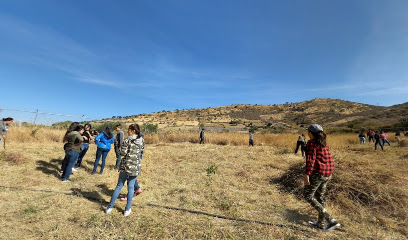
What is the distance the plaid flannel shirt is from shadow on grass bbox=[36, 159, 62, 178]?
7193 mm

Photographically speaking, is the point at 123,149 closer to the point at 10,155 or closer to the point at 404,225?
the point at 404,225

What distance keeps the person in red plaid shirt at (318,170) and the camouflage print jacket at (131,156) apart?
10.4 feet

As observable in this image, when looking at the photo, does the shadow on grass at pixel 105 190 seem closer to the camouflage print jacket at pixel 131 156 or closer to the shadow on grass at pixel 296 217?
the camouflage print jacket at pixel 131 156

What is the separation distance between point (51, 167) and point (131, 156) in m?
5.56

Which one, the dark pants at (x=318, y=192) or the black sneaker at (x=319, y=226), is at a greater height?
the dark pants at (x=318, y=192)

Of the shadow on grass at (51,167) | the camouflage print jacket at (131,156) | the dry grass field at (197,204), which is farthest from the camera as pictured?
the shadow on grass at (51,167)

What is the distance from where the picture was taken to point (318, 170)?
379cm

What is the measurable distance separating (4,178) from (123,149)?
15.7 feet

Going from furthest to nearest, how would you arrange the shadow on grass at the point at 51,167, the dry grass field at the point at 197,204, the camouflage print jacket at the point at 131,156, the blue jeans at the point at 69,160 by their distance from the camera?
the shadow on grass at the point at 51,167 → the blue jeans at the point at 69,160 → the camouflage print jacket at the point at 131,156 → the dry grass field at the point at 197,204

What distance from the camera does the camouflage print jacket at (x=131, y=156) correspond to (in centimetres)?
418

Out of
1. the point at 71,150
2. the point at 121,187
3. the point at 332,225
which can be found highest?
the point at 71,150

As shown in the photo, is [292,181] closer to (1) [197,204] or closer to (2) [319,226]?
(2) [319,226]

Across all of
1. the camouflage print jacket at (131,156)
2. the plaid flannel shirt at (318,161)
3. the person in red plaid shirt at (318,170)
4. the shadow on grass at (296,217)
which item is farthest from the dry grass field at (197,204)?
the plaid flannel shirt at (318,161)

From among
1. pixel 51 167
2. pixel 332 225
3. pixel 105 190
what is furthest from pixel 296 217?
pixel 51 167
